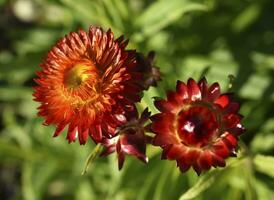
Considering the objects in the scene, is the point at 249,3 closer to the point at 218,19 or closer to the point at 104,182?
the point at 218,19

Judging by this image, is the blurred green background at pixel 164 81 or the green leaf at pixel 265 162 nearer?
the green leaf at pixel 265 162

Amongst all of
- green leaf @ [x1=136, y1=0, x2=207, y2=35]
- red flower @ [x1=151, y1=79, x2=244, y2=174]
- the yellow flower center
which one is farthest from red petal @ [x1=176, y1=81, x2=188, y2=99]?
green leaf @ [x1=136, y1=0, x2=207, y2=35]

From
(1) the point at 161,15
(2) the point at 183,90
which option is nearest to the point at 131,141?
(2) the point at 183,90

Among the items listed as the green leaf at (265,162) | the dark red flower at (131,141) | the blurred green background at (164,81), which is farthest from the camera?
the blurred green background at (164,81)

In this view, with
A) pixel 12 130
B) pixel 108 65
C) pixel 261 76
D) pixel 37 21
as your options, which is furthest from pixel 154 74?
pixel 37 21

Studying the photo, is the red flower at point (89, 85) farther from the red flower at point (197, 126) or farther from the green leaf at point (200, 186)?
the green leaf at point (200, 186)

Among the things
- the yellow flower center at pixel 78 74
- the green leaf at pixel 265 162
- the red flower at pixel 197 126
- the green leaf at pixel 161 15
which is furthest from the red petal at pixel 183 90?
the green leaf at pixel 161 15

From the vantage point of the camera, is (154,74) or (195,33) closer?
(154,74)
